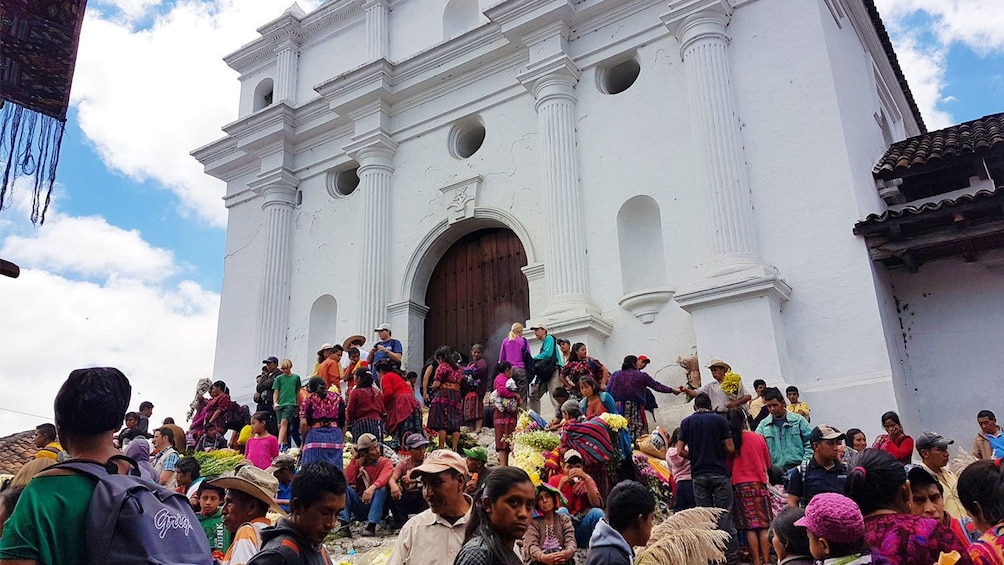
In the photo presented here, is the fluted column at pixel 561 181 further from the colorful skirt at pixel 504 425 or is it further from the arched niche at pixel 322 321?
the arched niche at pixel 322 321

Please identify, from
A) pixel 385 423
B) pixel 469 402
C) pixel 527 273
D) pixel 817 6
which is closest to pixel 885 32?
pixel 817 6

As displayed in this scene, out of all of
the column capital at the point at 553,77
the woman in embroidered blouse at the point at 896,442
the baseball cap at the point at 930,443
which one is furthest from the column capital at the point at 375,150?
the baseball cap at the point at 930,443

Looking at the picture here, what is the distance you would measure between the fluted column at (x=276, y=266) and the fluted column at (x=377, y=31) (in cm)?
365

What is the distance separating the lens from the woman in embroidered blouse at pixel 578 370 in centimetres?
1112

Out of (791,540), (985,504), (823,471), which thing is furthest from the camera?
(823,471)

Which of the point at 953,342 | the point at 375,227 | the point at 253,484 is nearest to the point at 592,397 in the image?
Result: the point at 253,484

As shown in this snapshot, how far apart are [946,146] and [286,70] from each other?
14653 mm

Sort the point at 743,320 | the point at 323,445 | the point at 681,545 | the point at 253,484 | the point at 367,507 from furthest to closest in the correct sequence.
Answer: the point at 743,320 < the point at 323,445 < the point at 367,507 < the point at 253,484 < the point at 681,545

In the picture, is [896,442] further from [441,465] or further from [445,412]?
[441,465]

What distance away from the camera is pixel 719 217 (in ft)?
40.3

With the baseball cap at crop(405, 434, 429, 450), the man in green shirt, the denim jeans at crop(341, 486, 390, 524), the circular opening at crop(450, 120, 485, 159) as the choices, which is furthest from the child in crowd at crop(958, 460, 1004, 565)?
the circular opening at crop(450, 120, 485, 159)

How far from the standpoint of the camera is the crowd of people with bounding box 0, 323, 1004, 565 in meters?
2.53

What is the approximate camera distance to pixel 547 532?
235 inches

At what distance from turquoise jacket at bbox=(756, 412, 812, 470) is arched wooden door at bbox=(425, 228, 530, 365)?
6.89 m
